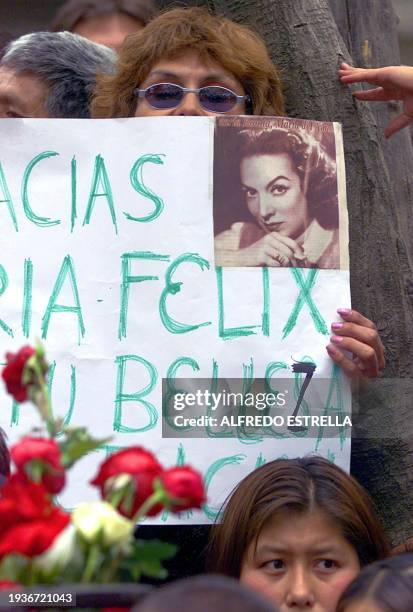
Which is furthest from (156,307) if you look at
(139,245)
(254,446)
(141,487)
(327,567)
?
(141,487)

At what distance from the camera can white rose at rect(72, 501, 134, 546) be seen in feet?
3.03

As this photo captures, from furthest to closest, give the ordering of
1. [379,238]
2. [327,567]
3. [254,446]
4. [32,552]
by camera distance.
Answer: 1. [379,238]
2. [254,446]
3. [327,567]
4. [32,552]

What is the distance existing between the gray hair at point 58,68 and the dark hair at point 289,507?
0.90 metres

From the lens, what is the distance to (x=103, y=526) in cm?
93

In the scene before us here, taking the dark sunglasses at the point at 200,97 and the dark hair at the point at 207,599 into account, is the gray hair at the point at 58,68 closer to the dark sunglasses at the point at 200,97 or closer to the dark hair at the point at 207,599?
the dark sunglasses at the point at 200,97

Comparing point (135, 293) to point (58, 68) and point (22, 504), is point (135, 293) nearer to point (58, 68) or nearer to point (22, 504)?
point (58, 68)

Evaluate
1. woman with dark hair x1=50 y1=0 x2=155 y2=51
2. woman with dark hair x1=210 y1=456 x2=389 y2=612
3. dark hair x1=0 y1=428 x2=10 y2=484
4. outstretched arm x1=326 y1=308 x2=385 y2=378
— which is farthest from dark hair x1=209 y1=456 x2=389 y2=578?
woman with dark hair x1=50 y1=0 x2=155 y2=51

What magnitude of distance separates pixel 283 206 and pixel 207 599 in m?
1.34

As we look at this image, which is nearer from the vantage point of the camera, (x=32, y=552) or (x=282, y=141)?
(x=32, y=552)

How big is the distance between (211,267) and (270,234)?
4.7 inches

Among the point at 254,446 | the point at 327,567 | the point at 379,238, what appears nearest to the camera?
the point at 327,567

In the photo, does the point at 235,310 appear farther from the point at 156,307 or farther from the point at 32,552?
the point at 32,552

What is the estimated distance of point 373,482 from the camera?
2289 millimetres

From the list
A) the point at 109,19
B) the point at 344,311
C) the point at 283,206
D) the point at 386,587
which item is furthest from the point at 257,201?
the point at 109,19
